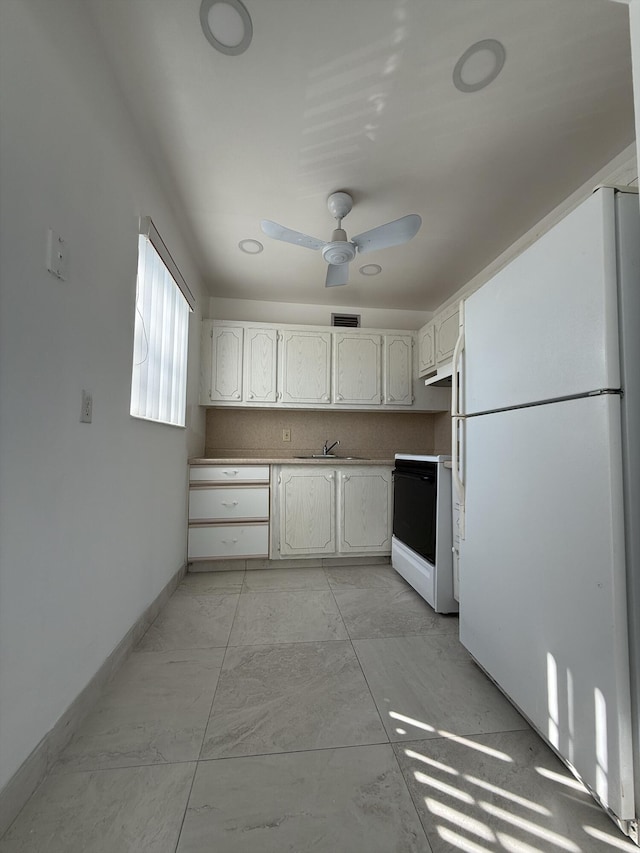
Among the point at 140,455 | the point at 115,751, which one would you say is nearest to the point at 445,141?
the point at 140,455

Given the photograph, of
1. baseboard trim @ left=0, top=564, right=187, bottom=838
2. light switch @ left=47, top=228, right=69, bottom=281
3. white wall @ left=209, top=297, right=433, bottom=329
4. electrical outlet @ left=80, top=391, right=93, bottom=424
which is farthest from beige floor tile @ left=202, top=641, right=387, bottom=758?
white wall @ left=209, top=297, right=433, bottom=329

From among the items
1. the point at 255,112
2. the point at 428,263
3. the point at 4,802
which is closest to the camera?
the point at 4,802

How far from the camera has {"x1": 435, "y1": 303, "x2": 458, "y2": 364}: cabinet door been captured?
2954 mm

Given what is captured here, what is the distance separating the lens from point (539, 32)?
4.22 feet

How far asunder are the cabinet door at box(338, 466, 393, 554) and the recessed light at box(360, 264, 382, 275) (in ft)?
5.61

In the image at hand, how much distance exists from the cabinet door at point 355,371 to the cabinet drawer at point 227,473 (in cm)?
102

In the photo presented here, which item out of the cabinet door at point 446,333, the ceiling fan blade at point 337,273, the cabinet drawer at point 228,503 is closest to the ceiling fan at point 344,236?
the ceiling fan blade at point 337,273

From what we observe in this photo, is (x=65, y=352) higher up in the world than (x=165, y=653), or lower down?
higher up

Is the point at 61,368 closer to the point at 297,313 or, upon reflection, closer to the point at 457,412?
the point at 457,412

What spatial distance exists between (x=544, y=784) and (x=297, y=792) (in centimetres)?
74

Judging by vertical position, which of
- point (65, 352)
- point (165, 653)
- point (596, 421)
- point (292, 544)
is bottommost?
point (165, 653)

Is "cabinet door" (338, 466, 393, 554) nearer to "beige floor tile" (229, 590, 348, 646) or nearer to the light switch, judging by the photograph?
"beige floor tile" (229, 590, 348, 646)

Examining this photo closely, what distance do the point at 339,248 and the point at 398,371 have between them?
5.47ft

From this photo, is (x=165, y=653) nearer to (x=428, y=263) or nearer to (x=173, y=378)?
(x=173, y=378)
